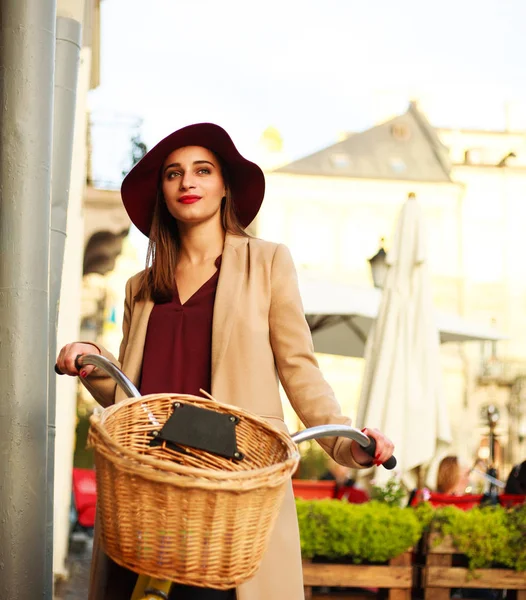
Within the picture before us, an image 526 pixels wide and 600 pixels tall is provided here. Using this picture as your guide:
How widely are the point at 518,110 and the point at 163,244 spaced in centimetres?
5577

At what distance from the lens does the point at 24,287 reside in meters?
2.71

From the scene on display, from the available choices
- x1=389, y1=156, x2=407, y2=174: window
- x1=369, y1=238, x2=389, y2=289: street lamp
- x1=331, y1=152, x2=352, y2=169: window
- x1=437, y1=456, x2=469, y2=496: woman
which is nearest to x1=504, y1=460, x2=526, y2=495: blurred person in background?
x1=437, y1=456, x2=469, y2=496: woman

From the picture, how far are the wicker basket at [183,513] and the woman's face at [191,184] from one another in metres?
0.95

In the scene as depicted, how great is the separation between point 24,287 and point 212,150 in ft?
2.07

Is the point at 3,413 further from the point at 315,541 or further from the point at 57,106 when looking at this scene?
the point at 315,541

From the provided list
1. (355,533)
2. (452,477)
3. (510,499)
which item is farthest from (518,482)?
(355,533)

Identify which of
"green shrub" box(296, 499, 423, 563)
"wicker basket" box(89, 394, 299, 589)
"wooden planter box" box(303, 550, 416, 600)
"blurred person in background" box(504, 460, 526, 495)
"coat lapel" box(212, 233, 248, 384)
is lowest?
"wooden planter box" box(303, 550, 416, 600)

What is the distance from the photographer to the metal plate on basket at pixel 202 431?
2068 mm

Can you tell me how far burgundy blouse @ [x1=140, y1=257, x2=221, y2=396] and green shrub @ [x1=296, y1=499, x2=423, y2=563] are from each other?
10.0ft

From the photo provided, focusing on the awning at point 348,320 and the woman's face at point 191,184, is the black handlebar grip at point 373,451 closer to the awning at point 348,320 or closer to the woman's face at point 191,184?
the woman's face at point 191,184

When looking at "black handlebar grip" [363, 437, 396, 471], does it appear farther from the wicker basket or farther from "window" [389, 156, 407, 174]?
"window" [389, 156, 407, 174]

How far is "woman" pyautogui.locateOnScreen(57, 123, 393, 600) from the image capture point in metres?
2.49

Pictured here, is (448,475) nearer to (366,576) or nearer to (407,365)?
(407,365)

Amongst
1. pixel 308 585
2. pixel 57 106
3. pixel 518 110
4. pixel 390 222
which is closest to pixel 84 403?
pixel 308 585
